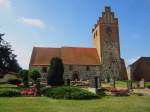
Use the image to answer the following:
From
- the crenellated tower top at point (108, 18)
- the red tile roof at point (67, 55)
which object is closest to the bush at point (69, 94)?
the red tile roof at point (67, 55)

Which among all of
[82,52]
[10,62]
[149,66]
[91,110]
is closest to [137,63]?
[149,66]

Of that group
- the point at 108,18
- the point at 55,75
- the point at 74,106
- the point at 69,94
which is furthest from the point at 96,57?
the point at 74,106

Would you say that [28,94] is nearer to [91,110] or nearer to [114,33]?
[91,110]

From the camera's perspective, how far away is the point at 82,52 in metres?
56.2

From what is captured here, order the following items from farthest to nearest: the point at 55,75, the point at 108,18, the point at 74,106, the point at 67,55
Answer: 1. the point at 108,18
2. the point at 67,55
3. the point at 55,75
4. the point at 74,106

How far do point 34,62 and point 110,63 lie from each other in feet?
49.9

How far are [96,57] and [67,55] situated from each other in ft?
19.6

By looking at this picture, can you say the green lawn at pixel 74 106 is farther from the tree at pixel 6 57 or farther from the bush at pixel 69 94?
the tree at pixel 6 57

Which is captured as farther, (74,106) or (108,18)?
(108,18)

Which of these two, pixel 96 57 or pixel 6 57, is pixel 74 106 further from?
pixel 96 57

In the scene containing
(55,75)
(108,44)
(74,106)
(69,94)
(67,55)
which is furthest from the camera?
(108,44)

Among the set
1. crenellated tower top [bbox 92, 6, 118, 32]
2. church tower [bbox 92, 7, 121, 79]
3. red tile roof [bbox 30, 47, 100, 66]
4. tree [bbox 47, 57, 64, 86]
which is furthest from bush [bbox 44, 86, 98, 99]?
crenellated tower top [bbox 92, 6, 118, 32]

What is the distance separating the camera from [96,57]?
182 ft

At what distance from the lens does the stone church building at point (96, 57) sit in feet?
174
